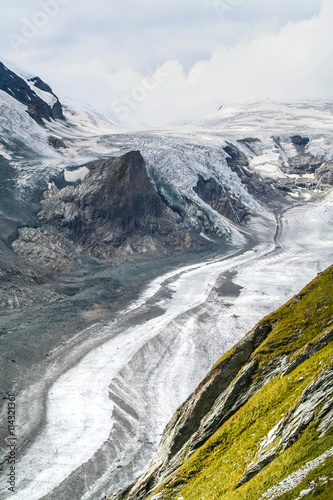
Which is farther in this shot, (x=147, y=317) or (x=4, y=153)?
(x=4, y=153)

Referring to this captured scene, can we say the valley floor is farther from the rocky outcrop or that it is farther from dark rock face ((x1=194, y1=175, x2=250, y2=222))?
dark rock face ((x1=194, y1=175, x2=250, y2=222))

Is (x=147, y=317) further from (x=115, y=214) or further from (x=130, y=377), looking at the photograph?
(x=115, y=214)

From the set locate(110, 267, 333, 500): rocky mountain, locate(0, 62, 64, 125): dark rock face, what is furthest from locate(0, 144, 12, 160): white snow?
locate(110, 267, 333, 500): rocky mountain

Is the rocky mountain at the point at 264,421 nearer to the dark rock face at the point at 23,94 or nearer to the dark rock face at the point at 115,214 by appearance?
the dark rock face at the point at 115,214

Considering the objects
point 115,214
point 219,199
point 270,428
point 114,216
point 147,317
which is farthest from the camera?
point 219,199

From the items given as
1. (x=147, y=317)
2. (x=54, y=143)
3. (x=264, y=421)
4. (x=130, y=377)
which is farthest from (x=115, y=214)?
(x=264, y=421)
